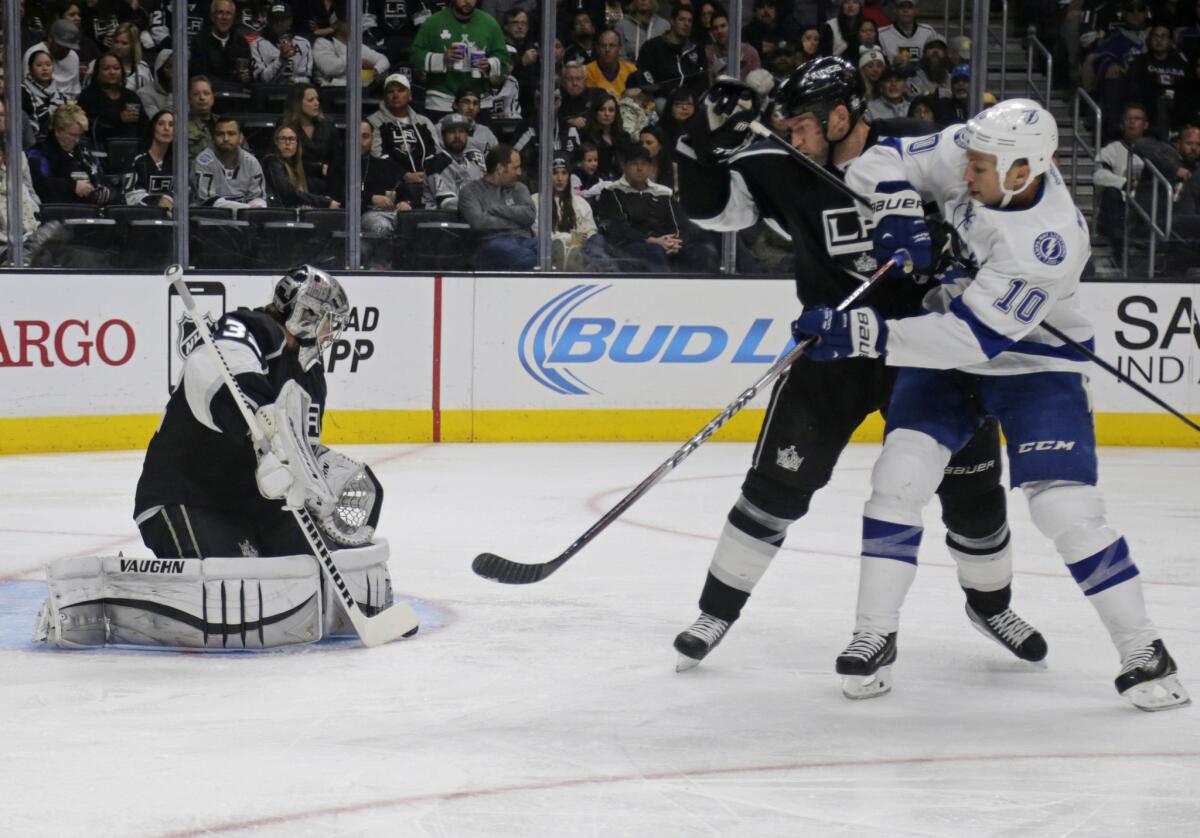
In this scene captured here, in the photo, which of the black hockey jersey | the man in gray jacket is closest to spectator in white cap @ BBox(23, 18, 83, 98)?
the man in gray jacket

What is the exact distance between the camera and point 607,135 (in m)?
8.22

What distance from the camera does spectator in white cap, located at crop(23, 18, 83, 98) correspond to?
24.2ft

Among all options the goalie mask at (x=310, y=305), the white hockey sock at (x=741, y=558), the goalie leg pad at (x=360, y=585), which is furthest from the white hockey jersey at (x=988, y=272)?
the goalie leg pad at (x=360, y=585)

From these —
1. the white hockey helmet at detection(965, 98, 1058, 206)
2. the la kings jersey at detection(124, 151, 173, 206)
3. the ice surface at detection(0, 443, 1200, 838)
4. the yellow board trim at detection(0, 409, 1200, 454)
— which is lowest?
the yellow board trim at detection(0, 409, 1200, 454)

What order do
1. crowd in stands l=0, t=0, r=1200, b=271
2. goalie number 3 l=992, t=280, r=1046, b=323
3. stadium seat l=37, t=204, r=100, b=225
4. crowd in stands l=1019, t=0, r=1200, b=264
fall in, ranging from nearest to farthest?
goalie number 3 l=992, t=280, r=1046, b=323
stadium seat l=37, t=204, r=100, b=225
crowd in stands l=0, t=0, r=1200, b=271
crowd in stands l=1019, t=0, r=1200, b=264

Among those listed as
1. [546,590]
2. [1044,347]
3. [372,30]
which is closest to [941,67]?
[372,30]

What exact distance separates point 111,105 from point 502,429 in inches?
88.2

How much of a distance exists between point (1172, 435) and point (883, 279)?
17.3ft

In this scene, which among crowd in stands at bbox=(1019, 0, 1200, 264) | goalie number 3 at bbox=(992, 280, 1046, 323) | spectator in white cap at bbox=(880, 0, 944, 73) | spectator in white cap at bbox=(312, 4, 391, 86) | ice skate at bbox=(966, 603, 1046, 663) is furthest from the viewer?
spectator in white cap at bbox=(880, 0, 944, 73)

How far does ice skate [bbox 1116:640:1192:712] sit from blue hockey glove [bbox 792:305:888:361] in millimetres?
752

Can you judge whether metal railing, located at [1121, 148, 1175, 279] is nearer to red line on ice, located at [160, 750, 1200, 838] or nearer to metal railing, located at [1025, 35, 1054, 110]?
metal railing, located at [1025, 35, 1054, 110]

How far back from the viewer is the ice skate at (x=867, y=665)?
3.26m

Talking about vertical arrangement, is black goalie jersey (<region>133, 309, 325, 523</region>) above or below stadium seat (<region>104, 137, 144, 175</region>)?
below

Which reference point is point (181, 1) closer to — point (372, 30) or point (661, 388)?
point (372, 30)
